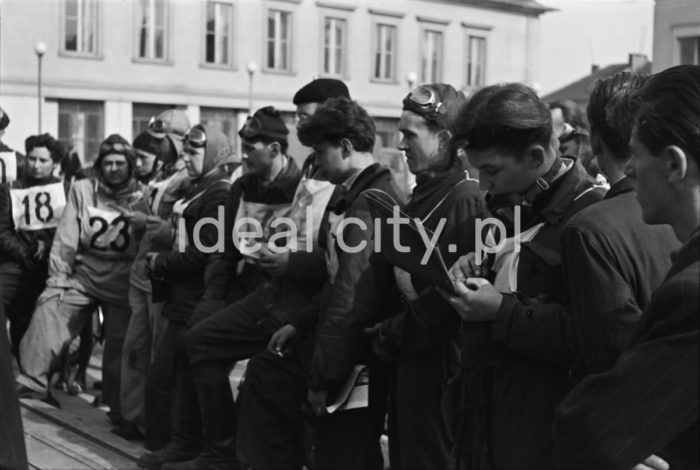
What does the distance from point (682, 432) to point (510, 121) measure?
5.55 ft

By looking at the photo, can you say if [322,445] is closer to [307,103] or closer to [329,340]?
[329,340]

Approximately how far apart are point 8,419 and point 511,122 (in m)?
1.78

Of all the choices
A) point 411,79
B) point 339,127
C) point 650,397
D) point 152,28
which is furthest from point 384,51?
point 650,397

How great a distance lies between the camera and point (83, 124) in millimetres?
35188

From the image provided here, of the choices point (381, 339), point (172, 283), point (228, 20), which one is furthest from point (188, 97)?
point (381, 339)

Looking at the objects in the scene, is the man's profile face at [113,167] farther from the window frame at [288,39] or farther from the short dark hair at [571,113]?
the window frame at [288,39]

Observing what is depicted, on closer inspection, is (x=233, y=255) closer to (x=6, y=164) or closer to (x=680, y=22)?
(x=6, y=164)

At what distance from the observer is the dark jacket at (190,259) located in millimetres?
6402

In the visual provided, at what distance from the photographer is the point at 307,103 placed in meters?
6.18

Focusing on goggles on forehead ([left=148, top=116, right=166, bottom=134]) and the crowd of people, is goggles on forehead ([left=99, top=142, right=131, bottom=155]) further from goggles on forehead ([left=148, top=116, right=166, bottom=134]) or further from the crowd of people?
goggles on forehead ([left=148, top=116, right=166, bottom=134])

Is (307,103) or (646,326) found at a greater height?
(307,103)

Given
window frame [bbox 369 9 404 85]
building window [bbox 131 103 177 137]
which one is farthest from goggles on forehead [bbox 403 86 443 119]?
window frame [bbox 369 9 404 85]

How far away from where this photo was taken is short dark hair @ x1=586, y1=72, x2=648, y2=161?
3.04 meters

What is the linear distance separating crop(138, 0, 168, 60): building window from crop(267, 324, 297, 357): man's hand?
104 ft
